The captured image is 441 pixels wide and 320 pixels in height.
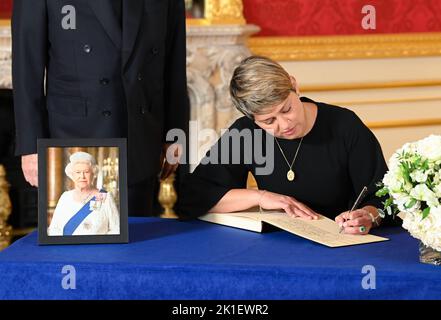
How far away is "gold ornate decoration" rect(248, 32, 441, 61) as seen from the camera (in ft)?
16.6

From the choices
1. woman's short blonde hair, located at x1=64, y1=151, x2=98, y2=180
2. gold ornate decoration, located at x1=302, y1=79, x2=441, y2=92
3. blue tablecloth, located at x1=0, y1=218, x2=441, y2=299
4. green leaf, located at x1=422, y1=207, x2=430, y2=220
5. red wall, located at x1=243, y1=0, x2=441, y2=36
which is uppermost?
red wall, located at x1=243, y1=0, x2=441, y2=36

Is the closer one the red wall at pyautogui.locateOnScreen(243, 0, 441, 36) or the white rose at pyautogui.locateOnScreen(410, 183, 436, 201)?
the white rose at pyautogui.locateOnScreen(410, 183, 436, 201)

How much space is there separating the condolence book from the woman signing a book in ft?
0.22

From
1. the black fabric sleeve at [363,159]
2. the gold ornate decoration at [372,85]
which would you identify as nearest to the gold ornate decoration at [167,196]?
the gold ornate decoration at [372,85]

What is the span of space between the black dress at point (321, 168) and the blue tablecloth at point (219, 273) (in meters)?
0.55

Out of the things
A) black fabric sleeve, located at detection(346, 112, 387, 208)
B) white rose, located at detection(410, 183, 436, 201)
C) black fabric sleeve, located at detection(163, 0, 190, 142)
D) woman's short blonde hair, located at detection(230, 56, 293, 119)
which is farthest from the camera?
black fabric sleeve, located at detection(163, 0, 190, 142)

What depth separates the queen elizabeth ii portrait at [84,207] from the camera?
2.31 meters

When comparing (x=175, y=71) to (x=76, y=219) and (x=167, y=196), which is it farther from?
(x=167, y=196)

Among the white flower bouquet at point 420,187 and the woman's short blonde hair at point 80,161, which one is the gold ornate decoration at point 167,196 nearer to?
the woman's short blonde hair at point 80,161

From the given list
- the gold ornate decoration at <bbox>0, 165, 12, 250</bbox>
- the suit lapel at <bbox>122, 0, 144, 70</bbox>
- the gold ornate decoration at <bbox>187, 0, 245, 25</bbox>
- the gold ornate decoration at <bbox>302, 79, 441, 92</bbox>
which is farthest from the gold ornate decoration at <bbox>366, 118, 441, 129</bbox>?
the suit lapel at <bbox>122, 0, 144, 70</bbox>

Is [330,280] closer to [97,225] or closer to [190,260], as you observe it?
[190,260]

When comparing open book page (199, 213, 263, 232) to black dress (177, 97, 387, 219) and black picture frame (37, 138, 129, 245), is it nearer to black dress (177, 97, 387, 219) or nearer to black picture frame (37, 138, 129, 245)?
black dress (177, 97, 387, 219)

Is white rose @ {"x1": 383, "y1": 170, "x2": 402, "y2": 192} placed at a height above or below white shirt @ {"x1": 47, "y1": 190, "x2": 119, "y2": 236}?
above
